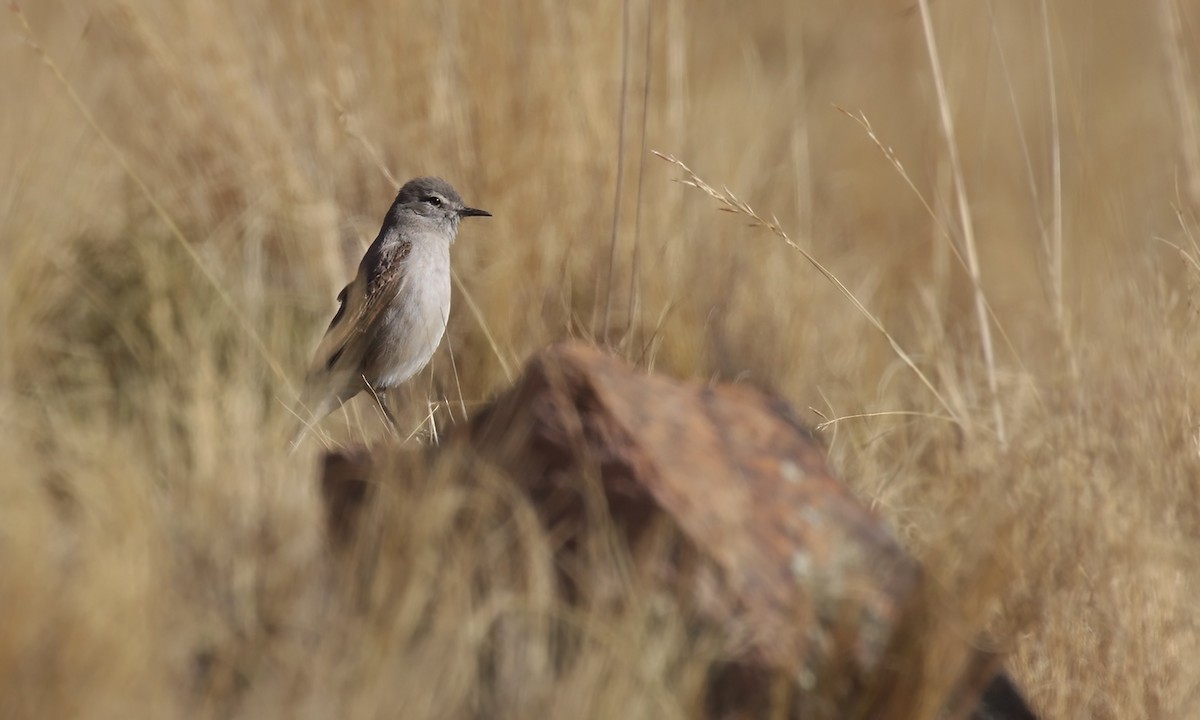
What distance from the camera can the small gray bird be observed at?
5.38 meters

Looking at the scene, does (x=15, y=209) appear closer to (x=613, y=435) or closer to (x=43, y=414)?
(x=43, y=414)

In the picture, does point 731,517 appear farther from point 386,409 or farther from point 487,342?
point 487,342

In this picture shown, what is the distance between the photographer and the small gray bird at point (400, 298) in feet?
17.6

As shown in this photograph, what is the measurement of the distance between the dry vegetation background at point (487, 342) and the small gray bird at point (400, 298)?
16 centimetres

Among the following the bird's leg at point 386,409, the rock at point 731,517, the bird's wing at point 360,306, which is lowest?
the bird's leg at point 386,409

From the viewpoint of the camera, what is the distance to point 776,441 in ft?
11.6

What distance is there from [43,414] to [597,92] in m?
2.61

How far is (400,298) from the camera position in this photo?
5.50m

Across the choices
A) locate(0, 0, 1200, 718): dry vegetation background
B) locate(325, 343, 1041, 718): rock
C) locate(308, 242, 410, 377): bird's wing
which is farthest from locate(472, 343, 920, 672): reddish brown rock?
locate(308, 242, 410, 377): bird's wing

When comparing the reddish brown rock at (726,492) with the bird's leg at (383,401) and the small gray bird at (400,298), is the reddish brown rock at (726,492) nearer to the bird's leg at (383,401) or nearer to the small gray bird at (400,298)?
the bird's leg at (383,401)

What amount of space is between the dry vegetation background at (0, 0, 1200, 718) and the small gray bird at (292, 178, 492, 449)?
162mm

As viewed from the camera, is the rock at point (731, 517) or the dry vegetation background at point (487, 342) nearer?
the dry vegetation background at point (487, 342)

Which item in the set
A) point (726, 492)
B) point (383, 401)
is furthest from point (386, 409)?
point (726, 492)

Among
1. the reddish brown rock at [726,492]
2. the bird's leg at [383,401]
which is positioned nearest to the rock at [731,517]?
the reddish brown rock at [726,492]
